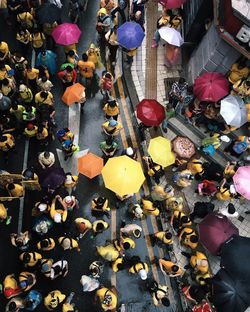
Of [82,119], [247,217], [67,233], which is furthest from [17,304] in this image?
[247,217]

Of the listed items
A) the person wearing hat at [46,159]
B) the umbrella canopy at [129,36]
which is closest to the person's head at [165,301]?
the person wearing hat at [46,159]

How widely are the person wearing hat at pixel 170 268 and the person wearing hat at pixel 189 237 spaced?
915mm

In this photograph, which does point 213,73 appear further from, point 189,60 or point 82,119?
point 82,119

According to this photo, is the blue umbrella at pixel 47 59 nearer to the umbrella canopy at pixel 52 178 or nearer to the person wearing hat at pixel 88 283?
the umbrella canopy at pixel 52 178

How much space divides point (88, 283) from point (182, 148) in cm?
561

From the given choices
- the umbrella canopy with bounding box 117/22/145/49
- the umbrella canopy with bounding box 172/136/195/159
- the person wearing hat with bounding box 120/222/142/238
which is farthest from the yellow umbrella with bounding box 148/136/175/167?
the umbrella canopy with bounding box 117/22/145/49

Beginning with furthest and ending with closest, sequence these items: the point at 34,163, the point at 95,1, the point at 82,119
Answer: the point at 95,1, the point at 82,119, the point at 34,163

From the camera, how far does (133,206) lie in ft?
44.6

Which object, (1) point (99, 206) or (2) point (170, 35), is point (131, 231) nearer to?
(1) point (99, 206)

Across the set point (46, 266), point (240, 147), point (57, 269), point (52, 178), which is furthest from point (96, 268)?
point (240, 147)

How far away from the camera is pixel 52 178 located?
1272 cm

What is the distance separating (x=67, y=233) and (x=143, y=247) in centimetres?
267

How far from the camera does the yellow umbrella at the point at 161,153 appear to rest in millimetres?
13523

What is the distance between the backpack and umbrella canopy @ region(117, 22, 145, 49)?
17.6ft
